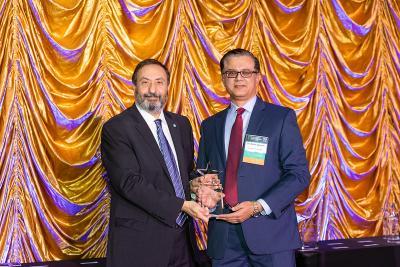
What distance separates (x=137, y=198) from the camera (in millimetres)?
2529

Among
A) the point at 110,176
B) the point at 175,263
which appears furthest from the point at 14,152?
the point at 175,263

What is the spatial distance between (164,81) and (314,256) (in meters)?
1.70

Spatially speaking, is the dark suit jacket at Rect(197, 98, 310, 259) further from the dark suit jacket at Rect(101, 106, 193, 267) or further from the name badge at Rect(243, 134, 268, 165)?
the dark suit jacket at Rect(101, 106, 193, 267)

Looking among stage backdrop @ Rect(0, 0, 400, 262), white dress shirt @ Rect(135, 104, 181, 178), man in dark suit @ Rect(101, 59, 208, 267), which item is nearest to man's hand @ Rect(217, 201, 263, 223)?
man in dark suit @ Rect(101, 59, 208, 267)

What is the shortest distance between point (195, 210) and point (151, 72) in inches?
28.9

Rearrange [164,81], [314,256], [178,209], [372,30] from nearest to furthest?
1. [178,209]
2. [164,81]
3. [314,256]
4. [372,30]

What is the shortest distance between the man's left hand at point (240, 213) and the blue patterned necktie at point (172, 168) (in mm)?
Result: 233

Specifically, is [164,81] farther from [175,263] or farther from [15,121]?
[15,121]

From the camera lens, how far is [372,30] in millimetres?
4832

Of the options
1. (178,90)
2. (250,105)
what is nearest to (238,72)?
(250,105)

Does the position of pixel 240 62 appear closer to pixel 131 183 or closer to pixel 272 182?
pixel 272 182

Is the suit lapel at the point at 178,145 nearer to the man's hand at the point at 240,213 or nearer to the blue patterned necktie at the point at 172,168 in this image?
the blue patterned necktie at the point at 172,168

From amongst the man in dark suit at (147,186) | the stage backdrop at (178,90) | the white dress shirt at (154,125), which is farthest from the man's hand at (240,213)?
the stage backdrop at (178,90)

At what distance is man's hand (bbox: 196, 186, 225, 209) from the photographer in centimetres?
254
